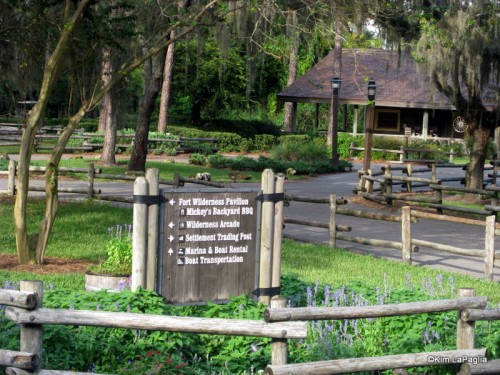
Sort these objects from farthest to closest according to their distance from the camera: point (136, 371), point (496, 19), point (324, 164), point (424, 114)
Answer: point (424, 114) → point (324, 164) → point (496, 19) → point (136, 371)

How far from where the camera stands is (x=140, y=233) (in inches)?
329

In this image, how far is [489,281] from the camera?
45.8 feet

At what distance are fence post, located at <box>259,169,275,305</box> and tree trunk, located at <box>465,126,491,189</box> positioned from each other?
65.6 ft

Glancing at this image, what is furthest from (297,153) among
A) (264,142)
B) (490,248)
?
(490,248)

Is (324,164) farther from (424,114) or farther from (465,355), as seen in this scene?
(465,355)

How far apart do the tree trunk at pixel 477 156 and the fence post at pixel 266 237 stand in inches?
787

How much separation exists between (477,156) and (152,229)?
2124cm

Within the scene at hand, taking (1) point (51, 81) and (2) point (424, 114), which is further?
(2) point (424, 114)

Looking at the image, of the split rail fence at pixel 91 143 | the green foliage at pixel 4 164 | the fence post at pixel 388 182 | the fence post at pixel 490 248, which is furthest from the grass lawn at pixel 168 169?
the fence post at pixel 490 248

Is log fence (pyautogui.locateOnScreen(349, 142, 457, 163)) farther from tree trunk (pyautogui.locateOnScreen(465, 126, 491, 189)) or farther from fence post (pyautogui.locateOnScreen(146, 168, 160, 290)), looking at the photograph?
fence post (pyautogui.locateOnScreen(146, 168, 160, 290))

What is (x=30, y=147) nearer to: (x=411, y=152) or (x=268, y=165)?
(x=268, y=165)

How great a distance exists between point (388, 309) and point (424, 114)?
43.6 meters

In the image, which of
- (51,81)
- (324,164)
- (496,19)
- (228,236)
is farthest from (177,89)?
(228,236)

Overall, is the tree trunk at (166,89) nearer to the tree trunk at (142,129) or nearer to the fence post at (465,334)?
the tree trunk at (142,129)
